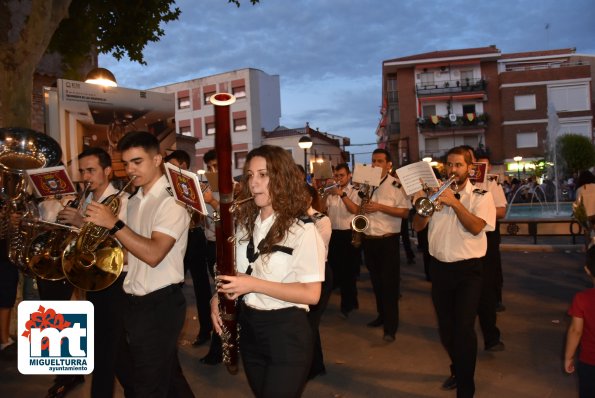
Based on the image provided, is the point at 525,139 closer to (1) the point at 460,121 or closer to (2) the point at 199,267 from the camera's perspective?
(1) the point at 460,121

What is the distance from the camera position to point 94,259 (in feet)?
11.4

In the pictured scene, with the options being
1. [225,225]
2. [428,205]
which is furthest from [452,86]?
[225,225]

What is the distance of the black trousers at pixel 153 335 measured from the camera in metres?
3.00

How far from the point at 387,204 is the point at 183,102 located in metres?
42.0

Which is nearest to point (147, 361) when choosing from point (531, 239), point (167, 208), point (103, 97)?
point (167, 208)

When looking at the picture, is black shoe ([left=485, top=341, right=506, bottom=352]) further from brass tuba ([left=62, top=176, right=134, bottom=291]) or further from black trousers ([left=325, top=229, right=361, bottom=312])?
brass tuba ([left=62, top=176, right=134, bottom=291])

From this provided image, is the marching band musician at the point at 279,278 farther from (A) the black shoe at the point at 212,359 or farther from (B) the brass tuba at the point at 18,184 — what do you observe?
(A) the black shoe at the point at 212,359

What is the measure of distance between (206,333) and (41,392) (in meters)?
1.82

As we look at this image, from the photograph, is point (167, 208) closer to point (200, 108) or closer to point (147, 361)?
point (147, 361)

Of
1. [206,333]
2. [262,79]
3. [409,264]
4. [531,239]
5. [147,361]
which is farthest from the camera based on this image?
[262,79]

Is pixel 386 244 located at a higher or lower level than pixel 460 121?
lower

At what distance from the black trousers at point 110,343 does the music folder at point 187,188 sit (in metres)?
1.31

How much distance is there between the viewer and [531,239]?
14047 millimetres

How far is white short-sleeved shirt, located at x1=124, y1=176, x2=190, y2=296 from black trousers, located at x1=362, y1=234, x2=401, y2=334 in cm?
324
